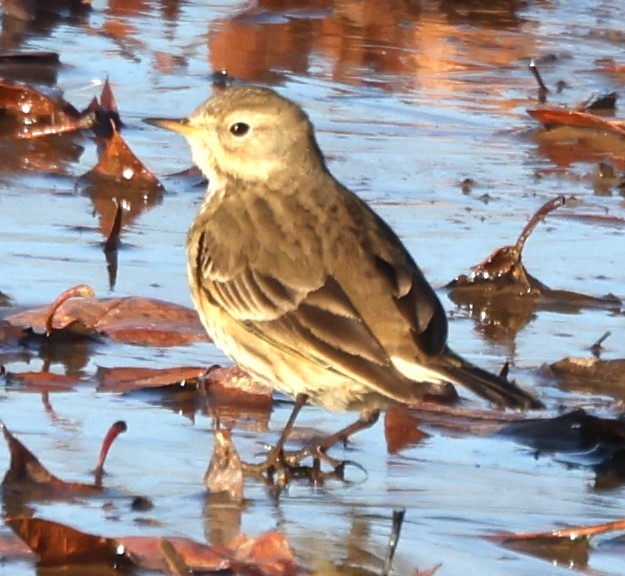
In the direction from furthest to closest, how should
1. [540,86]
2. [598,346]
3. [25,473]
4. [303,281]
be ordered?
1. [540,86]
2. [598,346]
3. [303,281]
4. [25,473]

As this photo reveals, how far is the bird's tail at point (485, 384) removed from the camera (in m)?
6.19

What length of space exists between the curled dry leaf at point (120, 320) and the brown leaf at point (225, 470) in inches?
65.2

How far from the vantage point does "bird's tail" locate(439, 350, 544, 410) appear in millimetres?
6191

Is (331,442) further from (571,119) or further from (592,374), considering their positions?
(571,119)

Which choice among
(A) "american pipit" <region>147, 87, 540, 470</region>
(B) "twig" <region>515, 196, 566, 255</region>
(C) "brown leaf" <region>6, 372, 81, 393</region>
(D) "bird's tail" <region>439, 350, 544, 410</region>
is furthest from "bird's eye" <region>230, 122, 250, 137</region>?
(D) "bird's tail" <region>439, 350, 544, 410</region>

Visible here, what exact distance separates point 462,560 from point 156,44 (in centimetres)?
786

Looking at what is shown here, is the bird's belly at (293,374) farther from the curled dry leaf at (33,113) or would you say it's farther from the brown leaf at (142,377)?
the curled dry leaf at (33,113)

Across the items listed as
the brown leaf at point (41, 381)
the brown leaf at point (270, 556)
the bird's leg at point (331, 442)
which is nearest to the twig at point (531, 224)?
the bird's leg at point (331, 442)

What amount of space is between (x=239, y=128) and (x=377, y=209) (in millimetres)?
1788

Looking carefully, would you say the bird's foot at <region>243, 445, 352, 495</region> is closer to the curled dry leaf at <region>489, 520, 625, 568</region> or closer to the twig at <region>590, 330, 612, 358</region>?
the curled dry leaf at <region>489, 520, 625, 568</region>

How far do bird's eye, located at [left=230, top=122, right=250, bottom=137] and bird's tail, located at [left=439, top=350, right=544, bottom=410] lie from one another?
5.60 ft

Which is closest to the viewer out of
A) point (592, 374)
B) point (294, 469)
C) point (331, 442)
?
point (294, 469)

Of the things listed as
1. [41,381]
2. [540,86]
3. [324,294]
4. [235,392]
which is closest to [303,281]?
[324,294]

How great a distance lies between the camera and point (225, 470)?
19.1 ft
